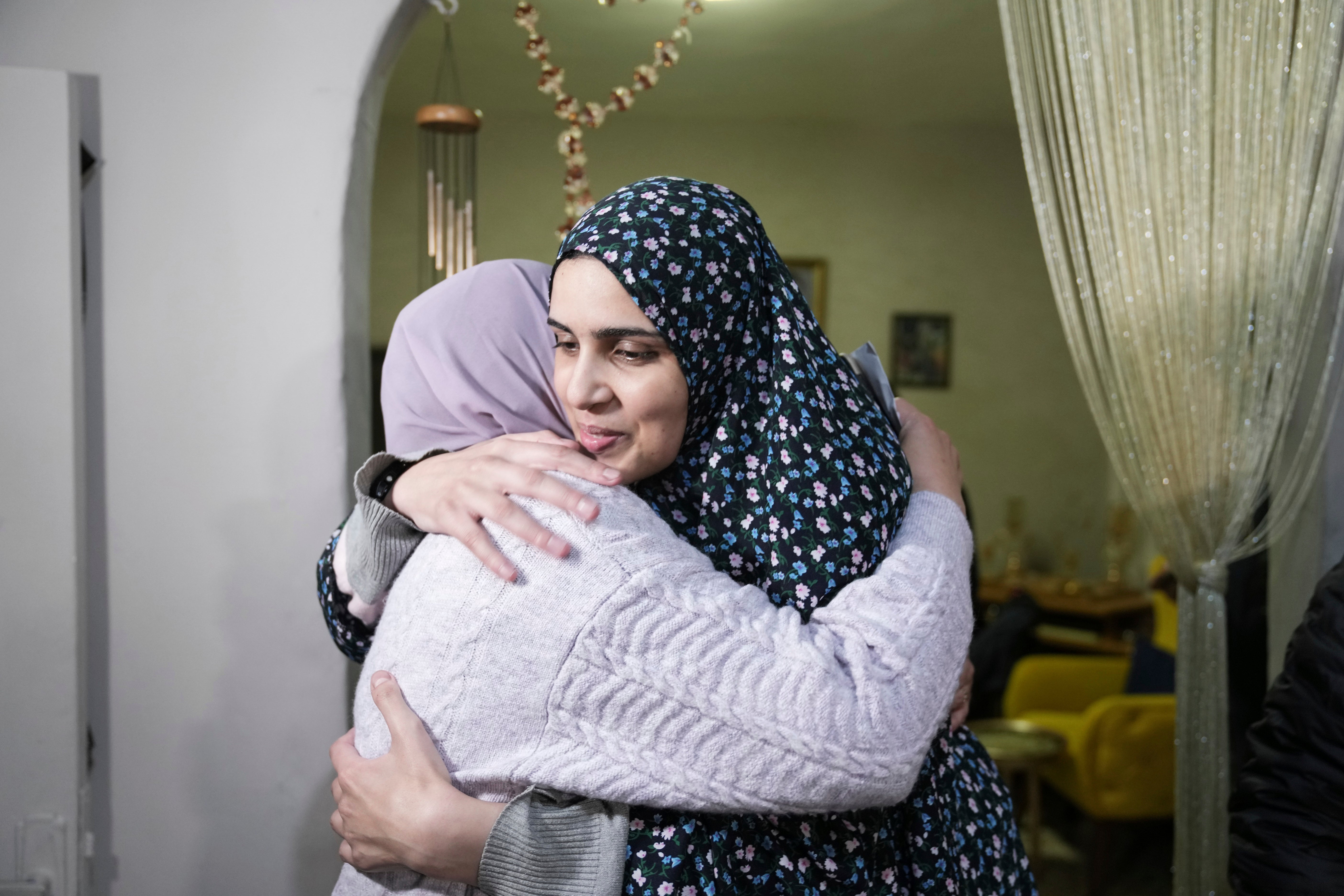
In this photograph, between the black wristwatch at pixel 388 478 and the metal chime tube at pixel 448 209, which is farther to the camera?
the metal chime tube at pixel 448 209

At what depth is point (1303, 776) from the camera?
1312mm

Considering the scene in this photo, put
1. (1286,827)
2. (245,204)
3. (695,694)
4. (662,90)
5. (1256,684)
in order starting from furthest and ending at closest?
(662,90) → (1256,684) → (245,204) → (1286,827) → (695,694)

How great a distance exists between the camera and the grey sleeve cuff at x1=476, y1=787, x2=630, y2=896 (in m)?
0.90

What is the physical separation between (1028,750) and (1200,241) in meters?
2.13

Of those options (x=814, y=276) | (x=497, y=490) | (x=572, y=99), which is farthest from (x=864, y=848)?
(x=814, y=276)

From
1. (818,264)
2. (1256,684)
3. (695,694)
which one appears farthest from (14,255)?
(818,264)

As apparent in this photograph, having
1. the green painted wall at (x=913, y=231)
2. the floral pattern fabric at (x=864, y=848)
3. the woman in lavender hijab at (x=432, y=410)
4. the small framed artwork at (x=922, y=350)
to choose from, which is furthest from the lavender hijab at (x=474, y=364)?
the small framed artwork at (x=922, y=350)

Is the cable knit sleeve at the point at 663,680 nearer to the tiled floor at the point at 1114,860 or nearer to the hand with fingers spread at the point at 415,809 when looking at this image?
the hand with fingers spread at the point at 415,809

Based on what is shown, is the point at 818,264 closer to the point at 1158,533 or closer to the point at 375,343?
the point at 375,343

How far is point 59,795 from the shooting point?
4.87 ft

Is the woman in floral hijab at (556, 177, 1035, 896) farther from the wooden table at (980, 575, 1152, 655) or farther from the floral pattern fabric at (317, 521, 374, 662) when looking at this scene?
the wooden table at (980, 575, 1152, 655)

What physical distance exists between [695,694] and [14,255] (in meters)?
1.27

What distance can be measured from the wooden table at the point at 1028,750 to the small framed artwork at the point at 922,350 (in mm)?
2416

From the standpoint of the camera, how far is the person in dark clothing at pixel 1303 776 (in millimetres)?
1281
